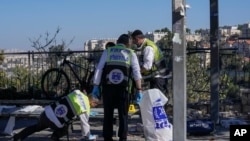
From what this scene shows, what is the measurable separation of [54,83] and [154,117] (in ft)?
17.2

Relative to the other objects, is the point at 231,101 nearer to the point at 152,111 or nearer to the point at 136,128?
the point at 136,128

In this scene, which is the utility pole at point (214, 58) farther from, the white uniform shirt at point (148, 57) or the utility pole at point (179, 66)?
the utility pole at point (179, 66)

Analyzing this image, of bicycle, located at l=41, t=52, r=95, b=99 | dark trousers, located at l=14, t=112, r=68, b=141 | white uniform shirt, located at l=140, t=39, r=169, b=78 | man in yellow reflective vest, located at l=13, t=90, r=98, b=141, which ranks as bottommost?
dark trousers, located at l=14, t=112, r=68, b=141

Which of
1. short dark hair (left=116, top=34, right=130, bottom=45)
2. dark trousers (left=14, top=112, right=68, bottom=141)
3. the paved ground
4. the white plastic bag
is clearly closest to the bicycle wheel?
the paved ground

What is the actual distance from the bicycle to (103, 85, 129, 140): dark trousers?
4.30 m

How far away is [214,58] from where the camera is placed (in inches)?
429

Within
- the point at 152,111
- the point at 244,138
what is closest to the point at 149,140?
the point at 152,111

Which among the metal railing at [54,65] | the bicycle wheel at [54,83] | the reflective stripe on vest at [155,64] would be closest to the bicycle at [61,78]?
the bicycle wheel at [54,83]

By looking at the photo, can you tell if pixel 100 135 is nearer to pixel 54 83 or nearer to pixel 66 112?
pixel 66 112

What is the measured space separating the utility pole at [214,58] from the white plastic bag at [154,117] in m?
2.39

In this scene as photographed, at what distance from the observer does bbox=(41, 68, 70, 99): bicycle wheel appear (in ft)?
44.2

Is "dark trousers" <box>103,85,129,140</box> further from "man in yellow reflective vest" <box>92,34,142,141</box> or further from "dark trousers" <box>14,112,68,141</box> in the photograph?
"dark trousers" <box>14,112,68,141</box>

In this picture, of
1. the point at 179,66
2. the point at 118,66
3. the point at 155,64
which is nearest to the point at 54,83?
the point at 155,64

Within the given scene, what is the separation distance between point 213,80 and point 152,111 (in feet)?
8.54
